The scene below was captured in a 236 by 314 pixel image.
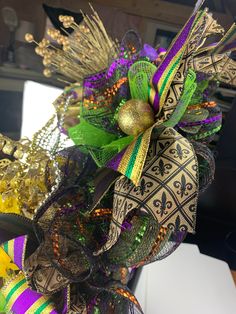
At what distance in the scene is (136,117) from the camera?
378 mm

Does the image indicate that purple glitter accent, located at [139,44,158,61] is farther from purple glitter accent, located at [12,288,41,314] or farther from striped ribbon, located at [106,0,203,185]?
purple glitter accent, located at [12,288,41,314]

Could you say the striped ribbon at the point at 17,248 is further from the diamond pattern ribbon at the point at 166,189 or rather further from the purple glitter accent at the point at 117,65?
the purple glitter accent at the point at 117,65

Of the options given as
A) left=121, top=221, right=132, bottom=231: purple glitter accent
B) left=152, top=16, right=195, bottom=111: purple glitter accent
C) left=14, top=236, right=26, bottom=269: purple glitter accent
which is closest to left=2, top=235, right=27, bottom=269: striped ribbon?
left=14, top=236, right=26, bottom=269: purple glitter accent

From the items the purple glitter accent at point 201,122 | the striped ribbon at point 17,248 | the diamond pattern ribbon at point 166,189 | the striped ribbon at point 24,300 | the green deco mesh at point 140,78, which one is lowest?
the striped ribbon at point 24,300

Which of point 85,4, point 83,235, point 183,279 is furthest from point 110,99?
point 85,4

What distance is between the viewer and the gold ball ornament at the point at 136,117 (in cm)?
38

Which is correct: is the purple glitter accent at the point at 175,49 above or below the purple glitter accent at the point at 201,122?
above

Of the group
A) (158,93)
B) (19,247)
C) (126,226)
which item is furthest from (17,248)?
(158,93)

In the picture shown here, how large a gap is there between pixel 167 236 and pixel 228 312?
1.04 ft

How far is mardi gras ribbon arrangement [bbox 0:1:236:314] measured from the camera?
13.4 inches

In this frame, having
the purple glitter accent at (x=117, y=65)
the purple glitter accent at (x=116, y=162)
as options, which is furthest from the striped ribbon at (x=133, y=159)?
the purple glitter accent at (x=117, y=65)

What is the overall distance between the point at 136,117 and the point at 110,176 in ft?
0.22

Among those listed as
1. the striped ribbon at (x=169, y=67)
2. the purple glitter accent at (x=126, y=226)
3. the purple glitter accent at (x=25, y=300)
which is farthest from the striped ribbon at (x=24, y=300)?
the striped ribbon at (x=169, y=67)

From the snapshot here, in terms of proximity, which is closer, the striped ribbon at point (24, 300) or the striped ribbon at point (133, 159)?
the striped ribbon at point (133, 159)
